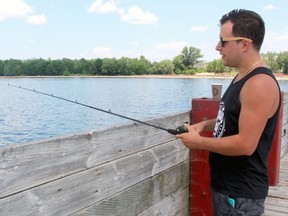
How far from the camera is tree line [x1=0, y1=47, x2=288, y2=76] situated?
7876cm

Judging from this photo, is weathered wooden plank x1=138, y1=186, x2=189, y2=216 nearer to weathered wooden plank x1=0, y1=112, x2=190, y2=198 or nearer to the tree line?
weathered wooden plank x1=0, y1=112, x2=190, y2=198

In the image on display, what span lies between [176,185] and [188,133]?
3.42 feet

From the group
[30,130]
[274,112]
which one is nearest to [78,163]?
[274,112]

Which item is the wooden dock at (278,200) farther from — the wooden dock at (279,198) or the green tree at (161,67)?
the green tree at (161,67)

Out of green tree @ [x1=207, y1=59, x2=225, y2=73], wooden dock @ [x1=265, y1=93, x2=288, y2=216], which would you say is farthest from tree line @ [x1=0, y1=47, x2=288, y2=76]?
wooden dock @ [x1=265, y1=93, x2=288, y2=216]

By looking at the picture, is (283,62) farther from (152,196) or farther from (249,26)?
(249,26)

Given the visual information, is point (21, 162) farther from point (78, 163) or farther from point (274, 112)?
point (274, 112)

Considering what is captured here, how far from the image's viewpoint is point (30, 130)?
58.5ft

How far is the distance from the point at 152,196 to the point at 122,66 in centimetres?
11097

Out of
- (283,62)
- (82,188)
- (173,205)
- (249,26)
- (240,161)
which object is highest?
(283,62)

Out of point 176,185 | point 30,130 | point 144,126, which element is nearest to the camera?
point 144,126

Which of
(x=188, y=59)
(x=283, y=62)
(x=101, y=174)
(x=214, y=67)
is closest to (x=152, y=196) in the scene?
(x=101, y=174)

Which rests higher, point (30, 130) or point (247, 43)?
point (247, 43)

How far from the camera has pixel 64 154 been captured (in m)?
1.78
